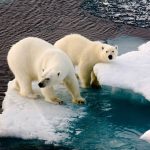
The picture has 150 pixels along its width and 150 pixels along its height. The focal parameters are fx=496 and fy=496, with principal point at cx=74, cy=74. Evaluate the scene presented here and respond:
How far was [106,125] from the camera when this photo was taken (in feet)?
20.4

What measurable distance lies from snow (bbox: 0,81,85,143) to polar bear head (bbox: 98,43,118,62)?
83 cm

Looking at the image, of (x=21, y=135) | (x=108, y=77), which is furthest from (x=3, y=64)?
(x=21, y=135)

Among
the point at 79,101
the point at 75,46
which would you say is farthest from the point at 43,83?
the point at 75,46

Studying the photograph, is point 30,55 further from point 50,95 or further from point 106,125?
point 106,125

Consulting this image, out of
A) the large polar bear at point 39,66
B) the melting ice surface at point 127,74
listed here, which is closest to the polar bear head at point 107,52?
the melting ice surface at point 127,74

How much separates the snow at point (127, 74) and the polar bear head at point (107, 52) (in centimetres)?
9

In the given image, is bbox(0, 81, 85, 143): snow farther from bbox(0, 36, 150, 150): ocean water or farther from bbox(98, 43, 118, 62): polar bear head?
bbox(98, 43, 118, 62): polar bear head

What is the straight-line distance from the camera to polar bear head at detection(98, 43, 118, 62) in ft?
23.5

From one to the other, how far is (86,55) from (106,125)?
1503mm

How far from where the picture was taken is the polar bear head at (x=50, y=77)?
20.3ft

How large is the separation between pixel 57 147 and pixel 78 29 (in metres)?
4.77

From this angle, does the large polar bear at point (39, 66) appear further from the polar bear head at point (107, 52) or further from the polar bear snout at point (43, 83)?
the polar bear head at point (107, 52)

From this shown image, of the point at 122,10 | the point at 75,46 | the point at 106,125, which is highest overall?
the point at 122,10

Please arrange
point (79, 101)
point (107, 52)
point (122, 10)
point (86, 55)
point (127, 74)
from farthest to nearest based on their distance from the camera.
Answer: point (122, 10), point (86, 55), point (107, 52), point (127, 74), point (79, 101)
